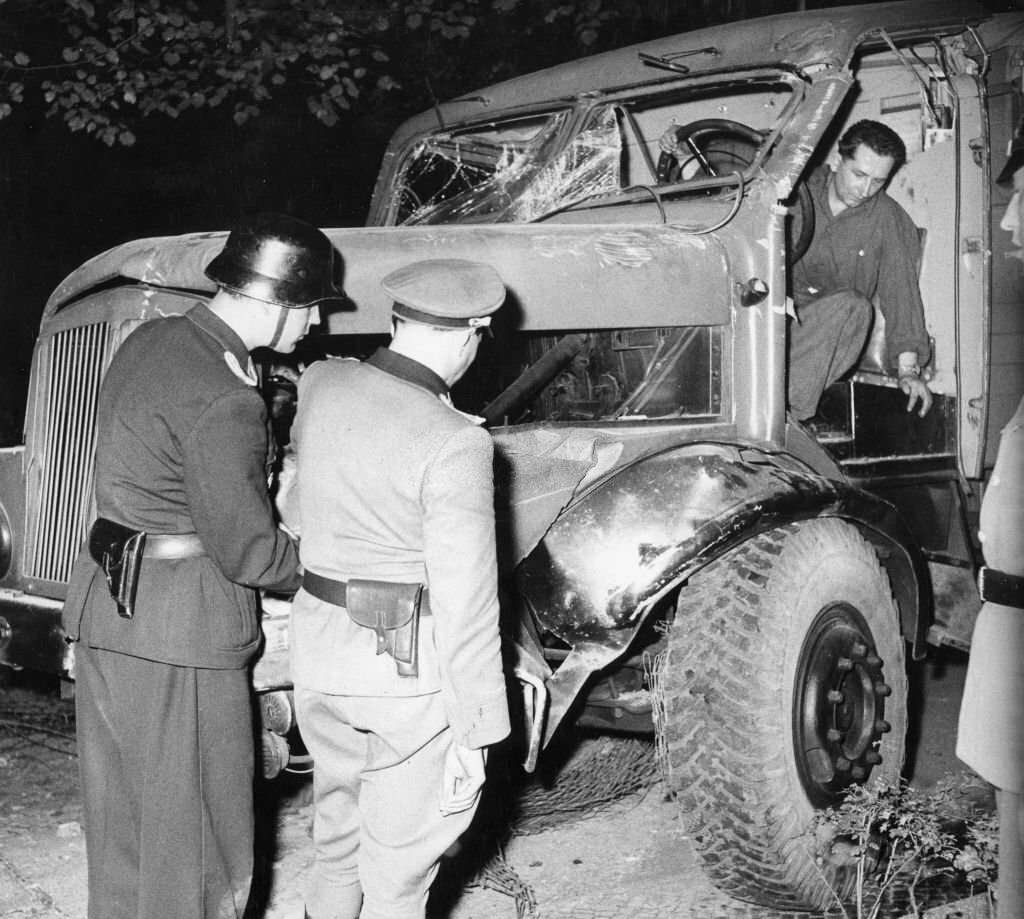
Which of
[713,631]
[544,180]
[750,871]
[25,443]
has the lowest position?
[750,871]

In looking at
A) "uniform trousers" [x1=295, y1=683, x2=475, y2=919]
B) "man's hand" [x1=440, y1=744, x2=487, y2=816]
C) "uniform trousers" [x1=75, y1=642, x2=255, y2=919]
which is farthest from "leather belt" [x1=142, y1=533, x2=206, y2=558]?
"man's hand" [x1=440, y1=744, x2=487, y2=816]

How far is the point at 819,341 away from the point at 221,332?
2.09 metres

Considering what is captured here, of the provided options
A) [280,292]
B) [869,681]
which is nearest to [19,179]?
[280,292]

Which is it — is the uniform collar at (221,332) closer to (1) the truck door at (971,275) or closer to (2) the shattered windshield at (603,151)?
(2) the shattered windshield at (603,151)

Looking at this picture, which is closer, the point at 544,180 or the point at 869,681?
the point at 869,681

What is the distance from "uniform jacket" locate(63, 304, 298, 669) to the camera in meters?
2.18

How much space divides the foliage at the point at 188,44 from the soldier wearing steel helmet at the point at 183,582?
608 centimetres

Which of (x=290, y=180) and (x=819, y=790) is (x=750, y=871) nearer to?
(x=819, y=790)

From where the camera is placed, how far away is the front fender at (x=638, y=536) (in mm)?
2607

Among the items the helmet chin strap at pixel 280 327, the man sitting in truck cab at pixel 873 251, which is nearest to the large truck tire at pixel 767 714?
the man sitting in truck cab at pixel 873 251

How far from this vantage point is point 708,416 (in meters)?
3.25

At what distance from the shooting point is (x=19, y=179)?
31.9ft

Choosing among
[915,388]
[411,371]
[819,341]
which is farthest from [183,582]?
[915,388]

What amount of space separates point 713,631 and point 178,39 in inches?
288
